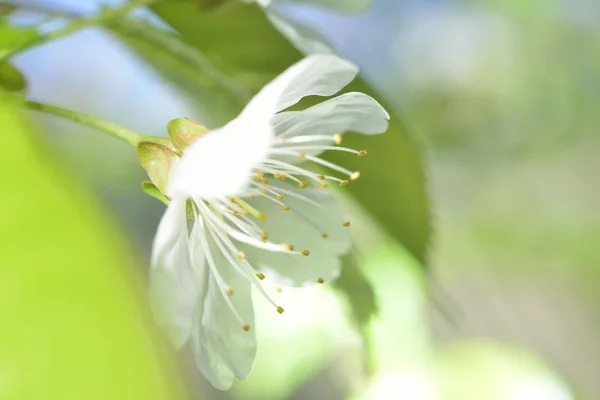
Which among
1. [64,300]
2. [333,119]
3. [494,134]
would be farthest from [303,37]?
[494,134]

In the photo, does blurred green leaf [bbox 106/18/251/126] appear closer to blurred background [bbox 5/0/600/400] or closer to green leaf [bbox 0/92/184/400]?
green leaf [bbox 0/92/184/400]

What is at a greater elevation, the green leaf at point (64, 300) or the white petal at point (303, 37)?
the white petal at point (303, 37)

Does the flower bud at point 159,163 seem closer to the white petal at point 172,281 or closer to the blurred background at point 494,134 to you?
the white petal at point 172,281

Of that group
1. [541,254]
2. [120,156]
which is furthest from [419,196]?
[541,254]

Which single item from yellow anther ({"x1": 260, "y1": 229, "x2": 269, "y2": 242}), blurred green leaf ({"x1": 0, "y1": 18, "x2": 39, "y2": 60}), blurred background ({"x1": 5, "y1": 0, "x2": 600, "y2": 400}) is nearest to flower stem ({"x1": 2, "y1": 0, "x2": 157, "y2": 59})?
blurred green leaf ({"x1": 0, "y1": 18, "x2": 39, "y2": 60})

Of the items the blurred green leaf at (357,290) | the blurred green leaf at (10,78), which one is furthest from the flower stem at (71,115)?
the blurred green leaf at (357,290)

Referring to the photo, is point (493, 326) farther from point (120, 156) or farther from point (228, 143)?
point (228, 143)
